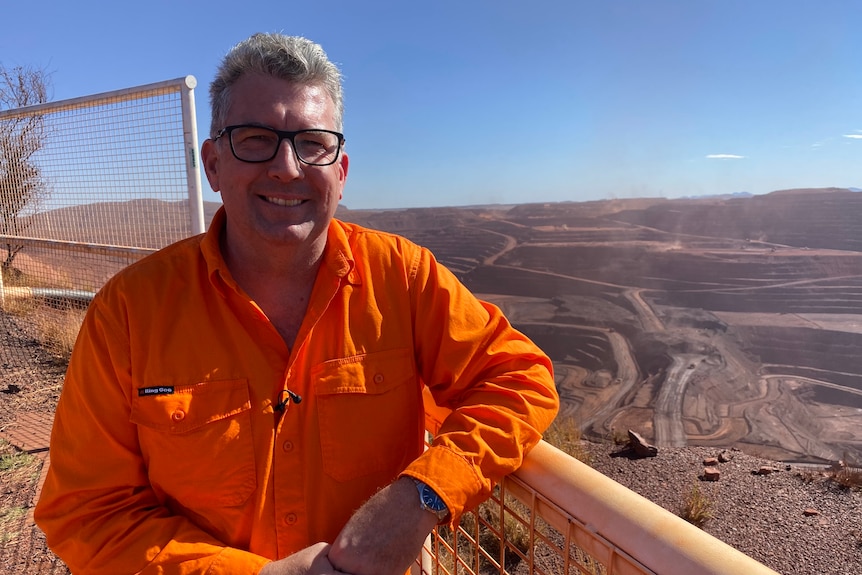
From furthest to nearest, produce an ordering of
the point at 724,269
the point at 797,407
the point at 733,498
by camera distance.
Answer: the point at 724,269 < the point at 797,407 < the point at 733,498

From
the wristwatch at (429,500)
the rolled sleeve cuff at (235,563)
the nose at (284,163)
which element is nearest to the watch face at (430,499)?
the wristwatch at (429,500)

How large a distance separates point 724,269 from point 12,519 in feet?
140

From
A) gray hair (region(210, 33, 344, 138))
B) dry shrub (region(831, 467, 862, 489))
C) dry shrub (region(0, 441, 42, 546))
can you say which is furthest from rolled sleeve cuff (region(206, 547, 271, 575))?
dry shrub (region(831, 467, 862, 489))

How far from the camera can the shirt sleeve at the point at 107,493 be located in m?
1.21

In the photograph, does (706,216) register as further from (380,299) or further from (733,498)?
(380,299)

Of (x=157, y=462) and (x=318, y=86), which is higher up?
(x=318, y=86)

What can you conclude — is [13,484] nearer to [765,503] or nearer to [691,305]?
[765,503]

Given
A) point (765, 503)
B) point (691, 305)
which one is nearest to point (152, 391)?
point (765, 503)

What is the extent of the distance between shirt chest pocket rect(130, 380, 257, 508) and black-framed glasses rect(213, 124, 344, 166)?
618mm

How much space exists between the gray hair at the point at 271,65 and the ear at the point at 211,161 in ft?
0.14

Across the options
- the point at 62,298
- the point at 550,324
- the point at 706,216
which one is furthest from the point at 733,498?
the point at 706,216

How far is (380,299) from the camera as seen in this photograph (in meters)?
1.49

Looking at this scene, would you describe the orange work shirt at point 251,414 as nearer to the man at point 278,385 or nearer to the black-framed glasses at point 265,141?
the man at point 278,385

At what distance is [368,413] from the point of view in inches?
55.2
